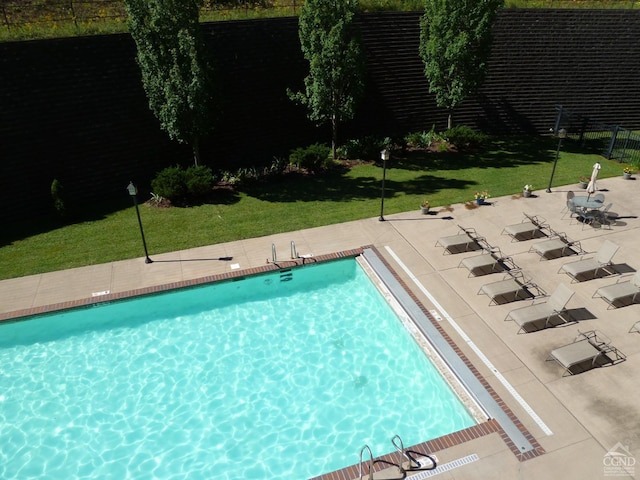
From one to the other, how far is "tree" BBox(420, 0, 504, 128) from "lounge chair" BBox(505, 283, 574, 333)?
14.2 metres

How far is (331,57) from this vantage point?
23.2m

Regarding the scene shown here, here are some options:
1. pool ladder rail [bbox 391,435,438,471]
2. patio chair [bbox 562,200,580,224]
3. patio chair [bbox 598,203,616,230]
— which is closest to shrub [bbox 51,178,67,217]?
pool ladder rail [bbox 391,435,438,471]

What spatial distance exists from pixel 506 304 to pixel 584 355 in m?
2.96

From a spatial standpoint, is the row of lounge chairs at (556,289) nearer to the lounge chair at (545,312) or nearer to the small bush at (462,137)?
the lounge chair at (545,312)

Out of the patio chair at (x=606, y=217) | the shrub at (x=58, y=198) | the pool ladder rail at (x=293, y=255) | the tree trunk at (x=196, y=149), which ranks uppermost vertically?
the tree trunk at (x=196, y=149)

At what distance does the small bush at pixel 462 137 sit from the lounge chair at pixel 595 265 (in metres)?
11.9

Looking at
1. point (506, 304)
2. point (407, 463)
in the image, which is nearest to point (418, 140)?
point (506, 304)

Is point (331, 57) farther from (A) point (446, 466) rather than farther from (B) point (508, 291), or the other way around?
(A) point (446, 466)

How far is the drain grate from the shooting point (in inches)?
412

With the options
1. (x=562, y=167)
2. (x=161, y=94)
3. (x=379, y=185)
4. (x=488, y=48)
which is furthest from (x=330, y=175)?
(x=562, y=167)

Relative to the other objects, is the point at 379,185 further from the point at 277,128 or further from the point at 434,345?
the point at 434,345

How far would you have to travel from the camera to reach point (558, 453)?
35.3ft

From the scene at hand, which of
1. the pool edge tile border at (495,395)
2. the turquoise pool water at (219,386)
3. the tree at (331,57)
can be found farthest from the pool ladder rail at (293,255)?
the tree at (331,57)

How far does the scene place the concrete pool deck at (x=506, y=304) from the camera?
1089cm
